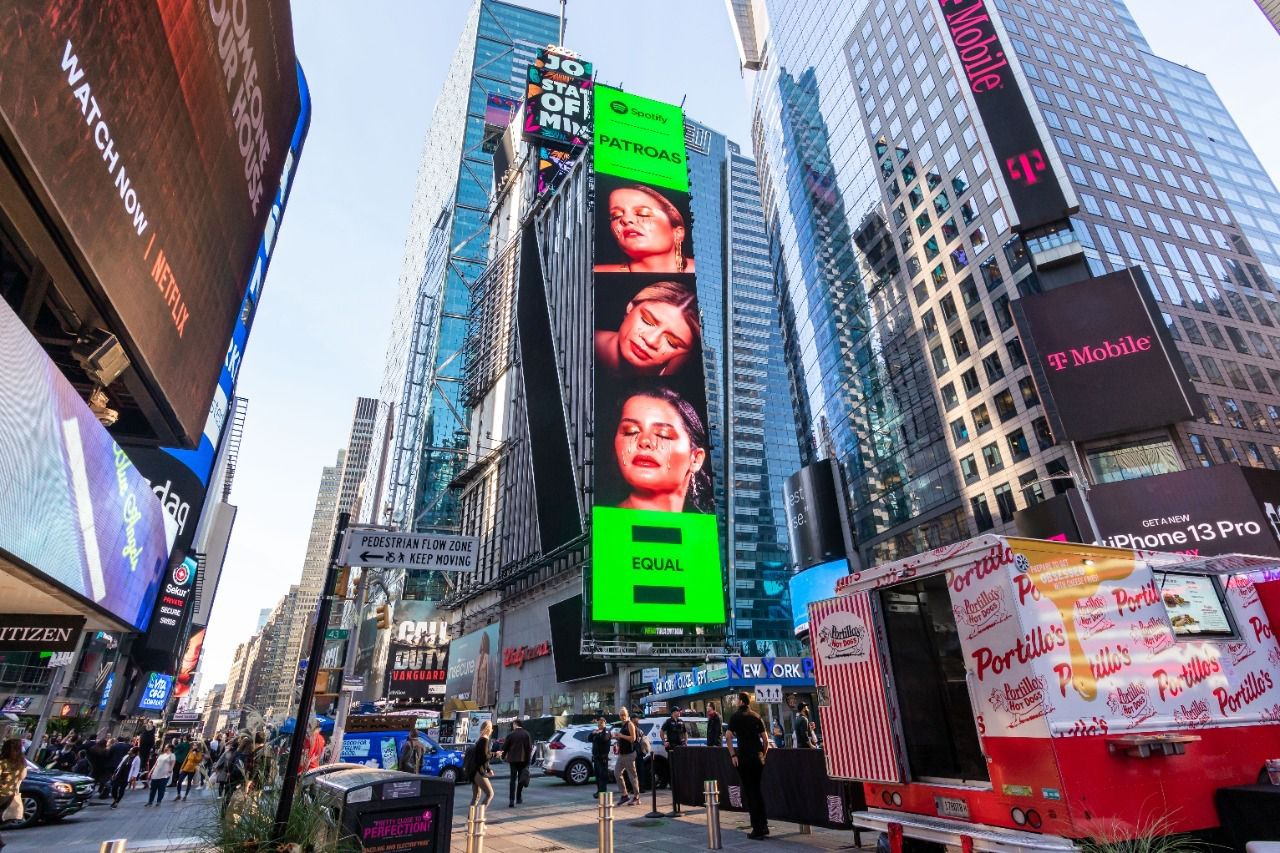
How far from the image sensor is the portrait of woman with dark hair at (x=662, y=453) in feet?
163

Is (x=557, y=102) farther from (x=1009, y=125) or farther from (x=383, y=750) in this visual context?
(x=383, y=750)

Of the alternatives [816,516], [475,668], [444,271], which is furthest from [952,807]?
[444,271]

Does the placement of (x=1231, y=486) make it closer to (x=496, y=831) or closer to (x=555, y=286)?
(x=496, y=831)

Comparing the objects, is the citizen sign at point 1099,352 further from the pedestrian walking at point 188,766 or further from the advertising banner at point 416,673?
the advertising banner at point 416,673

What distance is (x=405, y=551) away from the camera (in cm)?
838

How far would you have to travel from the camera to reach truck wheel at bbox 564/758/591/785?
63.2 feet

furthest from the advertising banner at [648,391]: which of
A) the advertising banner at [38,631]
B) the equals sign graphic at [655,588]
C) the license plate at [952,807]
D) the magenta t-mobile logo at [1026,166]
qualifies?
the license plate at [952,807]

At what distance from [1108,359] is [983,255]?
1605cm

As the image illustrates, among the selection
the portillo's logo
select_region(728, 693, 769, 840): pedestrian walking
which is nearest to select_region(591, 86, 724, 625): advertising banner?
select_region(728, 693, 769, 840): pedestrian walking

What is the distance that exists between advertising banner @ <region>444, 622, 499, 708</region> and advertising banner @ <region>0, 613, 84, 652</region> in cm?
5175

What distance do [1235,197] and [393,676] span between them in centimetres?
9532

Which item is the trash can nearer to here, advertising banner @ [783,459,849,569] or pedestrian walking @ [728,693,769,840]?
pedestrian walking @ [728,693,769,840]

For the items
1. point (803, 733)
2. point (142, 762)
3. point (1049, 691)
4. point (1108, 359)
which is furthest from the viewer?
point (1108, 359)

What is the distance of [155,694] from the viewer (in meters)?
42.2
